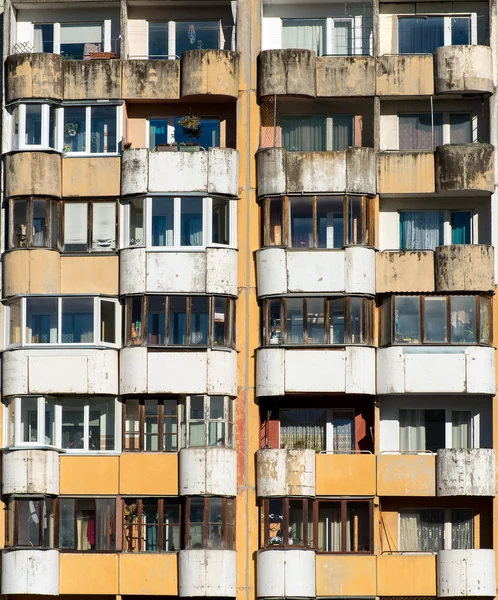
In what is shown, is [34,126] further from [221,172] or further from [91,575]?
[91,575]

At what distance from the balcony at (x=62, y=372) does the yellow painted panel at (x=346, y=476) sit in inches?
276

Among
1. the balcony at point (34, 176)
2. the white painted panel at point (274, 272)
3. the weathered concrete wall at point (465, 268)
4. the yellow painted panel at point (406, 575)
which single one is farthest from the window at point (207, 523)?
the balcony at point (34, 176)

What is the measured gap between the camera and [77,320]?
223 ft

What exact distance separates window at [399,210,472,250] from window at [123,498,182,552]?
37.2 feet

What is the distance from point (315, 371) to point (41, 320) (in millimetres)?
8838

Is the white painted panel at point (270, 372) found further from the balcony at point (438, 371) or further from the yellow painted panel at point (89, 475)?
the yellow painted panel at point (89, 475)

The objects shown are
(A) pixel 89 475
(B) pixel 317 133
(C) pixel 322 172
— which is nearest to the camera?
(A) pixel 89 475

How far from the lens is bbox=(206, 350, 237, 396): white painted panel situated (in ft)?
220

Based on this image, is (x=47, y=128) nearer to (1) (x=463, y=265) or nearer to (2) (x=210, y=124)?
(2) (x=210, y=124)

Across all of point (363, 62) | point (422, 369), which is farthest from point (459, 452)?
point (363, 62)

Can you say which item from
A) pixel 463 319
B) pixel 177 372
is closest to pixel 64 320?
pixel 177 372

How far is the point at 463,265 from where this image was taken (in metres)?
67.6

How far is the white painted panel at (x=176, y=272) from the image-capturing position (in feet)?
222

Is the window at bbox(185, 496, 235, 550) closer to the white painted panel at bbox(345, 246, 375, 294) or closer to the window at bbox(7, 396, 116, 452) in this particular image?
the window at bbox(7, 396, 116, 452)
